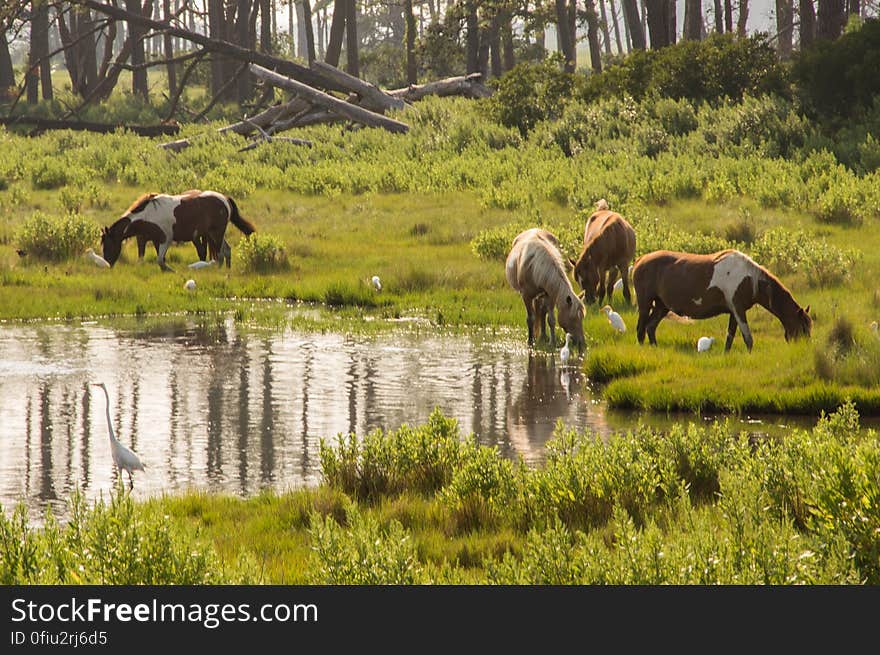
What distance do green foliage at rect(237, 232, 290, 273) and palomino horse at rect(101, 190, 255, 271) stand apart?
783mm

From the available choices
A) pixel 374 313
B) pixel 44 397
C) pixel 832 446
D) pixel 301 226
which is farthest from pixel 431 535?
pixel 301 226

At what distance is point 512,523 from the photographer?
841 cm

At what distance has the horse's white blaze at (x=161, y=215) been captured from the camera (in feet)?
71.6

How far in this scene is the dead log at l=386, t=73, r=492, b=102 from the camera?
42.6 meters

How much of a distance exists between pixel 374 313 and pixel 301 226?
→ 7.20 m

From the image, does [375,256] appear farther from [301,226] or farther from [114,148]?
[114,148]

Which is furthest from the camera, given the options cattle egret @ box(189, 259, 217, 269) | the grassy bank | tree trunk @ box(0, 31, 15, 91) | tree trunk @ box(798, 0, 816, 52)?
tree trunk @ box(0, 31, 15, 91)

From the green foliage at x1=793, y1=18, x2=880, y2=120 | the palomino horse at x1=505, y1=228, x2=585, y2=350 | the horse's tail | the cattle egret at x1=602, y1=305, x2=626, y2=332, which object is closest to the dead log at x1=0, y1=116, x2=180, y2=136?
the green foliage at x1=793, y1=18, x2=880, y2=120

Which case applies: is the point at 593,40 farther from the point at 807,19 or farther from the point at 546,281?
the point at 546,281

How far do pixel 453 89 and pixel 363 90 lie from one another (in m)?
4.14

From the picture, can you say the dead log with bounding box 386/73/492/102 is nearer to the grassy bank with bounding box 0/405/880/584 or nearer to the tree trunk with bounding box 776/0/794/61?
the tree trunk with bounding box 776/0/794/61

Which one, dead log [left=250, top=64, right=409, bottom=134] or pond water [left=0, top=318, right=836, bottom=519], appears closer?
pond water [left=0, top=318, right=836, bottom=519]

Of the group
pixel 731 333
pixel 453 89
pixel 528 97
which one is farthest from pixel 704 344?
pixel 453 89

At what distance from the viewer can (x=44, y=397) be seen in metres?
13.1
